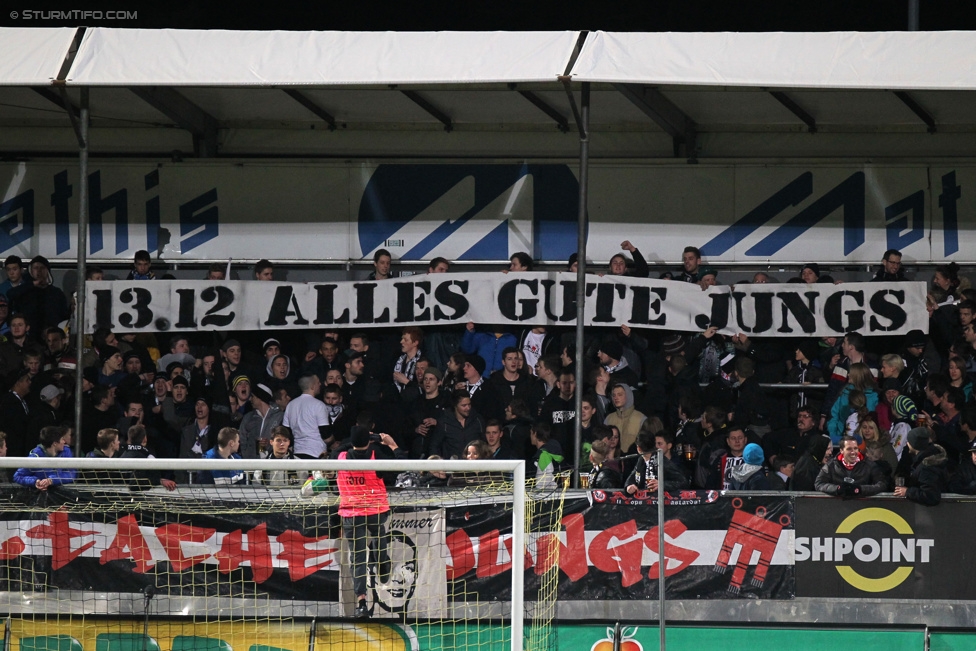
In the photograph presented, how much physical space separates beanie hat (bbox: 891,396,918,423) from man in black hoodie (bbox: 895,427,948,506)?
1285 millimetres

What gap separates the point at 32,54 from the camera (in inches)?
456

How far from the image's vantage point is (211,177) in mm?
16391

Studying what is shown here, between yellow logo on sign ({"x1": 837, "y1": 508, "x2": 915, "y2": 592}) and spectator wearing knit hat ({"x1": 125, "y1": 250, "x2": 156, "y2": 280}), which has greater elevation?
spectator wearing knit hat ({"x1": 125, "y1": 250, "x2": 156, "y2": 280})

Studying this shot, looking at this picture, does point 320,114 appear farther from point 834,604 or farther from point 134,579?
point 834,604

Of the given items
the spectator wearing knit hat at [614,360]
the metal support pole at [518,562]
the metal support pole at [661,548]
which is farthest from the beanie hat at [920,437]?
the metal support pole at [518,562]

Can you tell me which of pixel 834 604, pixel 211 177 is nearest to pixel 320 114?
pixel 211 177

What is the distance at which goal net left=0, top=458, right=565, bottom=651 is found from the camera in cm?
1095

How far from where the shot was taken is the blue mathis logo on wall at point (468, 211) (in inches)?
633

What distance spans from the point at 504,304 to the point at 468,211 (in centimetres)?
258

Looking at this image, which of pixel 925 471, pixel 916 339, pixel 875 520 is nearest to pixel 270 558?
pixel 875 520

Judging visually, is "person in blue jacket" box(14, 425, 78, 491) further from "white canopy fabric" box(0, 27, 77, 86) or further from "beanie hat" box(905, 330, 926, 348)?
"beanie hat" box(905, 330, 926, 348)

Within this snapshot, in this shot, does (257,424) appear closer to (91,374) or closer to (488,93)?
(91,374)

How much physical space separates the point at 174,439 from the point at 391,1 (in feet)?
24.2

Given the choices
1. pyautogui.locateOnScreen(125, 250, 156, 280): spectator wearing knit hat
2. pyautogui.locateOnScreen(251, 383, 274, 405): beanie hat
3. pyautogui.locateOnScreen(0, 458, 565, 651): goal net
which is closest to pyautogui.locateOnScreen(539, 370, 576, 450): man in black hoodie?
pyautogui.locateOnScreen(0, 458, 565, 651): goal net
